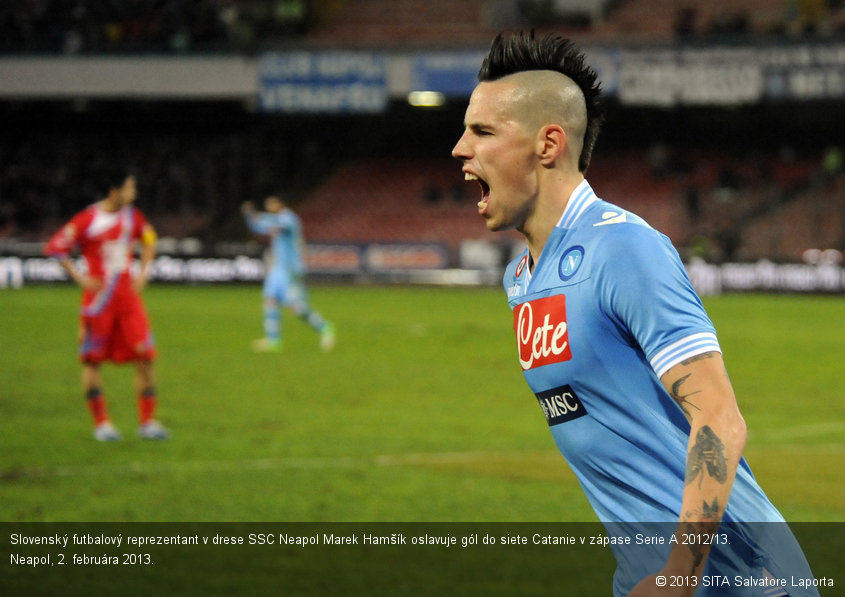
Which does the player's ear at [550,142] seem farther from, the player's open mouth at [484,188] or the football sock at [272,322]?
the football sock at [272,322]

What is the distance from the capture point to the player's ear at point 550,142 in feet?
9.21

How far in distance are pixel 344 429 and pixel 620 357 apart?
9.36 metres

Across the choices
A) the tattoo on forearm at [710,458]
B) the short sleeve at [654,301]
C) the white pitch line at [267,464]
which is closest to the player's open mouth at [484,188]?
the short sleeve at [654,301]

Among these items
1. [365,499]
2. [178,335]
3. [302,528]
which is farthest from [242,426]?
[178,335]

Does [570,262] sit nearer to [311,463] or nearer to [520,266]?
Answer: [520,266]

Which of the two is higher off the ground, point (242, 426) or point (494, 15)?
point (494, 15)

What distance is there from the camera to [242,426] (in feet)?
39.3

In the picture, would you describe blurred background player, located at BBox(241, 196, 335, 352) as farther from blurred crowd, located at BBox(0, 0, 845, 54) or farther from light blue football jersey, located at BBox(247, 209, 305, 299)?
blurred crowd, located at BBox(0, 0, 845, 54)

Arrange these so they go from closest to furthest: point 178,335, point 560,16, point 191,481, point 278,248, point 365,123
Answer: point 191,481, point 278,248, point 178,335, point 560,16, point 365,123

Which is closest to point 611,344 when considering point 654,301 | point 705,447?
point 654,301

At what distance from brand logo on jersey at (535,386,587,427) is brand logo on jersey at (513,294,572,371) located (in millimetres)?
77

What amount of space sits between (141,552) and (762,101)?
3204cm

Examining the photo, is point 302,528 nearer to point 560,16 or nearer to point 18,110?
point 560,16

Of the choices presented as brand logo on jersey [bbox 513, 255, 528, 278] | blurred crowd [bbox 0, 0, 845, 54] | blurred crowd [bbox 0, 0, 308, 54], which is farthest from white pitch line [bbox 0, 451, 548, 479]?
blurred crowd [bbox 0, 0, 308, 54]
